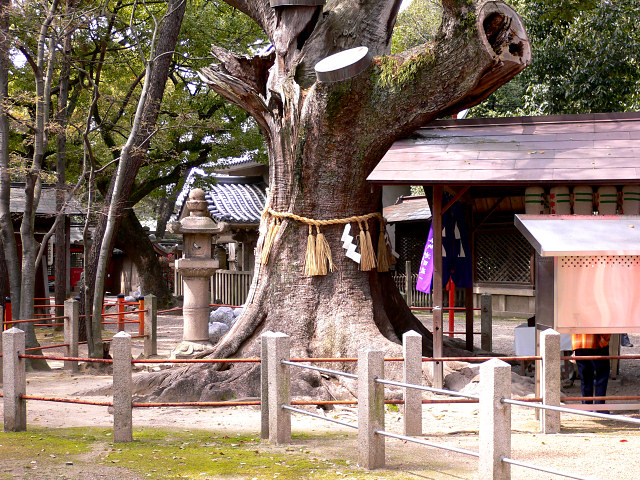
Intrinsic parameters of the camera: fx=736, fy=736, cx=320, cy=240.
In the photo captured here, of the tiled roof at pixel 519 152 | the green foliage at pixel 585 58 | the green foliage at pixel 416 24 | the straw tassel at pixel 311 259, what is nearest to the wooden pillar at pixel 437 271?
the tiled roof at pixel 519 152

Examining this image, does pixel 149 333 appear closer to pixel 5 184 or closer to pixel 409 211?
pixel 5 184

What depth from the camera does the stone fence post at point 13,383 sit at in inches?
307

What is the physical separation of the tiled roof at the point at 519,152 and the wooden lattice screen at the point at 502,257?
426 inches

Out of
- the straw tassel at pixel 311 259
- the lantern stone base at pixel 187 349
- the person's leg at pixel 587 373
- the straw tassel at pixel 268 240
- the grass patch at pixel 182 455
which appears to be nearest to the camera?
the grass patch at pixel 182 455

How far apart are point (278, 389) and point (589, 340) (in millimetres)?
3737

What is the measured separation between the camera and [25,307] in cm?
1308

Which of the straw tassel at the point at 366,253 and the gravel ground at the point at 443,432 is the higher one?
the straw tassel at the point at 366,253

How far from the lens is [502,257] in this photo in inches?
875

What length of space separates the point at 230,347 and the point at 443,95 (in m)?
4.52

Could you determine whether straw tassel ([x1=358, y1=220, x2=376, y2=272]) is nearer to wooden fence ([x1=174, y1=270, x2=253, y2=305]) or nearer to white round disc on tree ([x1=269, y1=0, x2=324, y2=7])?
white round disc on tree ([x1=269, y1=0, x2=324, y2=7])

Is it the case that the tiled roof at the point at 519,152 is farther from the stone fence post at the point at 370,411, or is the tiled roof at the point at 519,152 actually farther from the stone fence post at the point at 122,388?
the stone fence post at the point at 122,388

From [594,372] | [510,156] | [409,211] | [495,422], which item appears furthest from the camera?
[409,211]

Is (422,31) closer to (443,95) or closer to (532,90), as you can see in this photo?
(532,90)

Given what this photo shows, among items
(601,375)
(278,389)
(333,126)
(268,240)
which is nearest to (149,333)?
(268,240)
